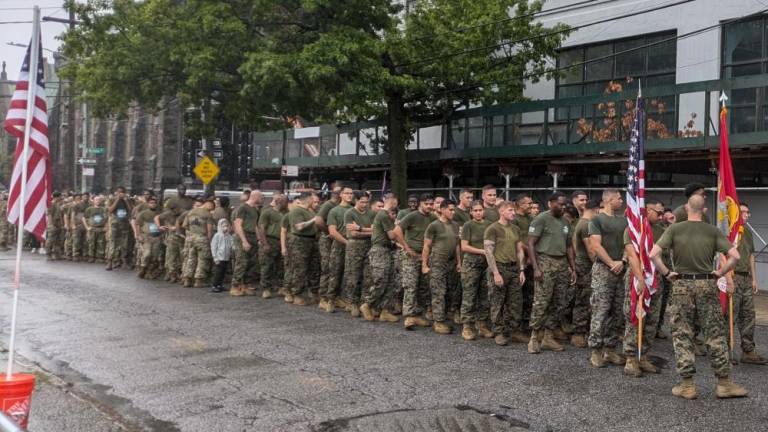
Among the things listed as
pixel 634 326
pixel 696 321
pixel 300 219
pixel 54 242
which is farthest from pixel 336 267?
pixel 54 242

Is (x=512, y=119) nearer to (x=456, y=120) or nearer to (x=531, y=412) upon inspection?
(x=456, y=120)

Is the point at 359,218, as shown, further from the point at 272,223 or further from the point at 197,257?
the point at 197,257

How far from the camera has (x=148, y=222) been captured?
17.6 meters

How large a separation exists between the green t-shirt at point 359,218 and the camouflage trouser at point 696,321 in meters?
5.67

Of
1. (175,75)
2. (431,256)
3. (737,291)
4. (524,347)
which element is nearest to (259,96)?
(175,75)

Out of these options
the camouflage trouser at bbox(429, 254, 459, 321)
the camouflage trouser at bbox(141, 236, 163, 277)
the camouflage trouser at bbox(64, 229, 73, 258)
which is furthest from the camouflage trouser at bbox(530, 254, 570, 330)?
the camouflage trouser at bbox(64, 229, 73, 258)

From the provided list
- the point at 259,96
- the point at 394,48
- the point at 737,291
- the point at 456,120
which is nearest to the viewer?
the point at 737,291

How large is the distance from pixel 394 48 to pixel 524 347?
12.8m

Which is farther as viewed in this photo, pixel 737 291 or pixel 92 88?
pixel 92 88

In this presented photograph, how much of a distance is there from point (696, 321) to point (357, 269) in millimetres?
5846

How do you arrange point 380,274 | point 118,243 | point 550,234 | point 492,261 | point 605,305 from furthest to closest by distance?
point 118,243 → point 380,274 → point 492,261 → point 550,234 → point 605,305

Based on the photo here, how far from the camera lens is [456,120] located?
80.0 feet

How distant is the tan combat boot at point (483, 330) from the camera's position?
10445mm

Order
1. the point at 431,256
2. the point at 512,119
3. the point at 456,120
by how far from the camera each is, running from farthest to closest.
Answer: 1. the point at 456,120
2. the point at 512,119
3. the point at 431,256
